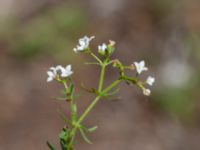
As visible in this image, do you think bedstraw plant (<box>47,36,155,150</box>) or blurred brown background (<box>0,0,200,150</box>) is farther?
blurred brown background (<box>0,0,200,150</box>)

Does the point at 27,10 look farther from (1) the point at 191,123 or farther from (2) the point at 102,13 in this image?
(1) the point at 191,123

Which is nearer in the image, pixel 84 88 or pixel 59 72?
pixel 84 88

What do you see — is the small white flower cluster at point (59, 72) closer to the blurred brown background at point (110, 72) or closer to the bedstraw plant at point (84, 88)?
the bedstraw plant at point (84, 88)

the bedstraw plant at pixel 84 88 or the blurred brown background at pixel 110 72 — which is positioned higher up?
the blurred brown background at pixel 110 72

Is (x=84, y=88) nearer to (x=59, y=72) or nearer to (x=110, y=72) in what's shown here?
(x=59, y=72)

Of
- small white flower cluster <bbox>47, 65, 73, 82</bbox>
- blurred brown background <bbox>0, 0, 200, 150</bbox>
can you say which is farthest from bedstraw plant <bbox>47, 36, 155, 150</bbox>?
blurred brown background <bbox>0, 0, 200, 150</bbox>

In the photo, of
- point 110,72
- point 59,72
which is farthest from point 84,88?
point 110,72

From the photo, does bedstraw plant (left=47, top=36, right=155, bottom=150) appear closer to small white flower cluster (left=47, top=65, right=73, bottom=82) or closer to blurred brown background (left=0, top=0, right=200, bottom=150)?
small white flower cluster (left=47, top=65, right=73, bottom=82)

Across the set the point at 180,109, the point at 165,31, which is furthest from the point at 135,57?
the point at 180,109

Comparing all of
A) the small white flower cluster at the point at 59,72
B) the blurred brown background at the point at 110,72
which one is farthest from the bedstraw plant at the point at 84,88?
the blurred brown background at the point at 110,72
